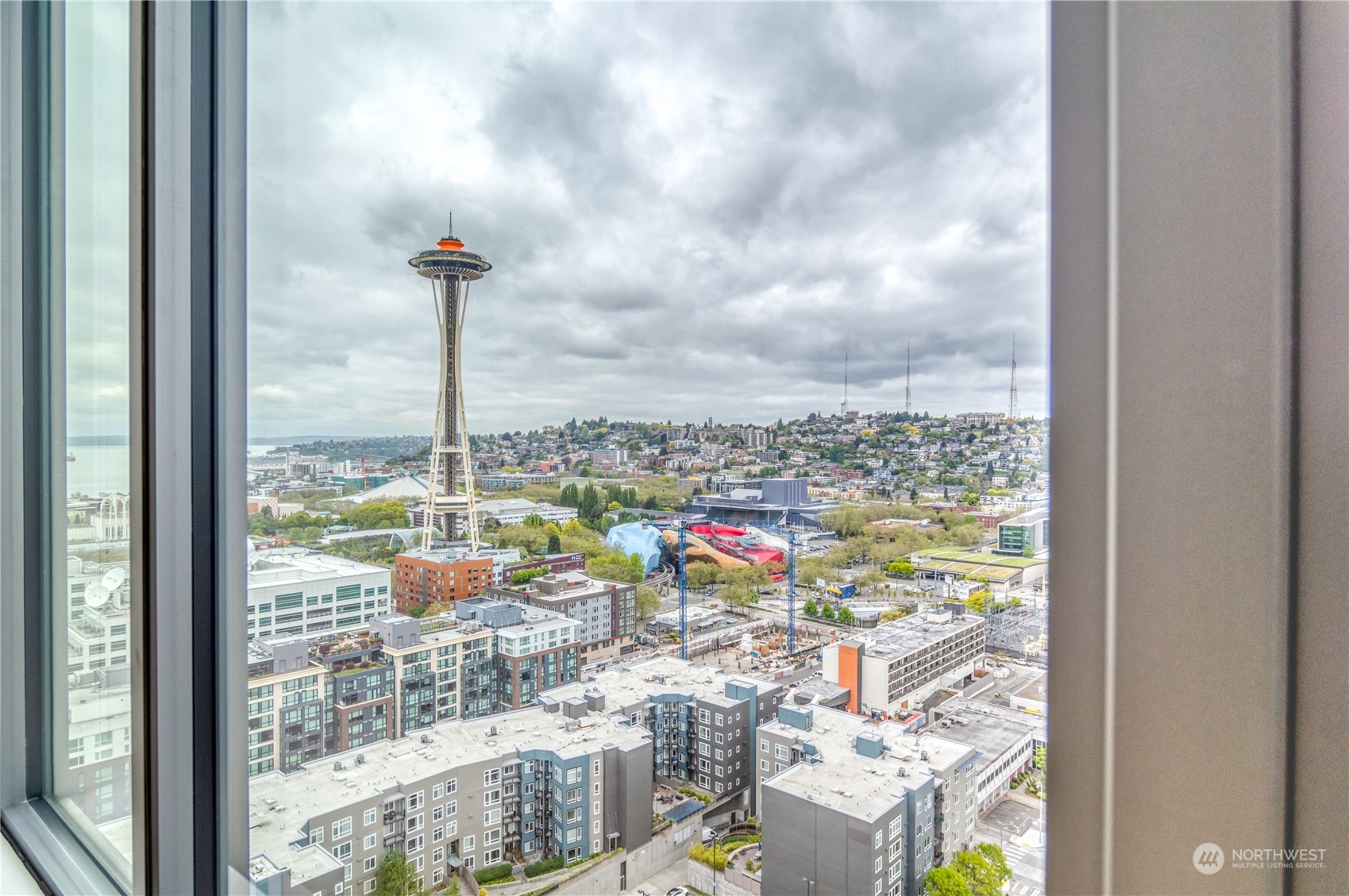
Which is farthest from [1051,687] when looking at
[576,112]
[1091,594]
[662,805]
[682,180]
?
[576,112]

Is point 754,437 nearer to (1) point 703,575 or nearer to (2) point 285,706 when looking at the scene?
(1) point 703,575

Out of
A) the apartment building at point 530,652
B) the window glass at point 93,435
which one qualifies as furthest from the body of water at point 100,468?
the apartment building at point 530,652

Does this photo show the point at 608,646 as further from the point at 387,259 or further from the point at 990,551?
the point at 387,259

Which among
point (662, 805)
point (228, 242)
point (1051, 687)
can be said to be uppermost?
point (228, 242)

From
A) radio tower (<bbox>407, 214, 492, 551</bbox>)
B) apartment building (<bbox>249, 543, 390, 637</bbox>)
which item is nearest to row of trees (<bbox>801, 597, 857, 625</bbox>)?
radio tower (<bbox>407, 214, 492, 551</bbox>)

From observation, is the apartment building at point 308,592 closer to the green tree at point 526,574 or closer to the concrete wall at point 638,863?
the green tree at point 526,574

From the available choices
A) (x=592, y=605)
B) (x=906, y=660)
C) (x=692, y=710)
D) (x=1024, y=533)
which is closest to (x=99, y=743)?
(x=592, y=605)

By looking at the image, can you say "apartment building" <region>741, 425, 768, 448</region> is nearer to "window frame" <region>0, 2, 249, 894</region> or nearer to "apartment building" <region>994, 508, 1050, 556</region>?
"apartment building" <region>994, 508, 1050, 556</region>

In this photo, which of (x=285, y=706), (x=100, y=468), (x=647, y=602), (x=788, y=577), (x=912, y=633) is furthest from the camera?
(x=100, y=468)
